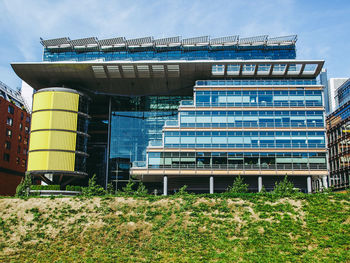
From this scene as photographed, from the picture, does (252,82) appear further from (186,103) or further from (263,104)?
(186,103)

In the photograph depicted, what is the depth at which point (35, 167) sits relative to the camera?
69.8 metres

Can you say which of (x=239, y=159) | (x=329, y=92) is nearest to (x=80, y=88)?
(x=239, y=159)

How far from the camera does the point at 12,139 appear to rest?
91.6 meters

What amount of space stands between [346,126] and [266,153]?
2639cm

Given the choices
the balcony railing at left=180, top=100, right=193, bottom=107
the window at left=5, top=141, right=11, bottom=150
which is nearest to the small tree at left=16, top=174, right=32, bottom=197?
the balcony railing at left=180, top=100, right=193, bottom=107

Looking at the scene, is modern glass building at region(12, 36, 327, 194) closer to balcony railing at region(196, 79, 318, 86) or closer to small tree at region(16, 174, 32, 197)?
balcony railing at region(196, 79, 318, 86)

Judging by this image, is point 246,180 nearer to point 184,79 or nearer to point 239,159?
point 239,159

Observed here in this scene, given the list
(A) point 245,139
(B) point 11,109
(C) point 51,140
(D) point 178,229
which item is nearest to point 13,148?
(B) point 11,109

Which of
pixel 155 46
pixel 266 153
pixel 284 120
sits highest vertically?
pixel 155 46

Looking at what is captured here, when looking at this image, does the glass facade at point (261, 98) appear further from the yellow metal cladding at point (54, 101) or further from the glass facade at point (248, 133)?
the yellow metal cladding at point (54, 101)

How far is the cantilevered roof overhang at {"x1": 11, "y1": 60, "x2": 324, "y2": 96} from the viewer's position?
7062 cm

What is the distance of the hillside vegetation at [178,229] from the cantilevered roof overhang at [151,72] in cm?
2764

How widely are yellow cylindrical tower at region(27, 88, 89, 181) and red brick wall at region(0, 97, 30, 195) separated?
61.9 feet

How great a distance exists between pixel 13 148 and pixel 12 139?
2083 millimetres
